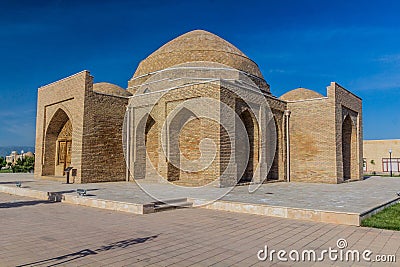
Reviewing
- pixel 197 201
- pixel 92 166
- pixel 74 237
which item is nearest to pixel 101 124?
pixel 92 166

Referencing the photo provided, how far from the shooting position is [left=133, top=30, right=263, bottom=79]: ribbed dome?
17.3 metres

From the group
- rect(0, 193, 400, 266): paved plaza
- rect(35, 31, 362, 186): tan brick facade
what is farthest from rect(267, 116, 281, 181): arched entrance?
rect(0, 193, 400, 266): paved plaza

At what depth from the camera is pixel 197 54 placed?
17297mm

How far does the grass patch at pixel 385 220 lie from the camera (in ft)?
17.1

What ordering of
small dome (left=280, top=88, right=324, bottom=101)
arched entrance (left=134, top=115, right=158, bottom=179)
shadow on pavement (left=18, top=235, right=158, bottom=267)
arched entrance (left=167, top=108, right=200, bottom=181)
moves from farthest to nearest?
small dome (left=280, top=88, right=324, bottom=101)
arched entrance (left=134, top=115, right=158, bottom=179)
arched entrance (left=167, top=108, right=200, bottom=181)
shadow on pavement (left=18, top=235, right=158, bottom=267)

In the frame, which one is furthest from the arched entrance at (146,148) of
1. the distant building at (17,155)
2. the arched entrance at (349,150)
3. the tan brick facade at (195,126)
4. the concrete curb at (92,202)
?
the distant building at (17,155)

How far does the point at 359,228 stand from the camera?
17.2ft

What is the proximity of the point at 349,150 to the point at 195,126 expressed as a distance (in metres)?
10.4

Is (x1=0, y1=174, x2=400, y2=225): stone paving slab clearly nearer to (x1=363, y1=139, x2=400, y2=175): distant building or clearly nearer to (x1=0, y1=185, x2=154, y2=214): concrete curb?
(x1=0, y1=185, x2=154, y2=214): concrete curb

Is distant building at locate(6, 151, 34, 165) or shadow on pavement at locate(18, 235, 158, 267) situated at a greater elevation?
distant building at locate(6, 151, 34, 165)

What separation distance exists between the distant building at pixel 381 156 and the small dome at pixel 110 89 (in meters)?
27.3

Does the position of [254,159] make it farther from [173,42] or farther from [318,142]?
[173,42]

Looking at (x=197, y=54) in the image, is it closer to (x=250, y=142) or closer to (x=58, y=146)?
(x=250, y=142)

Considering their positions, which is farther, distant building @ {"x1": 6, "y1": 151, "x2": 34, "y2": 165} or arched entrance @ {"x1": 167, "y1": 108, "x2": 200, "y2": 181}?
distant building @ {"x1": 6, "y1": 151, "x2": 34, "y2": 165}
